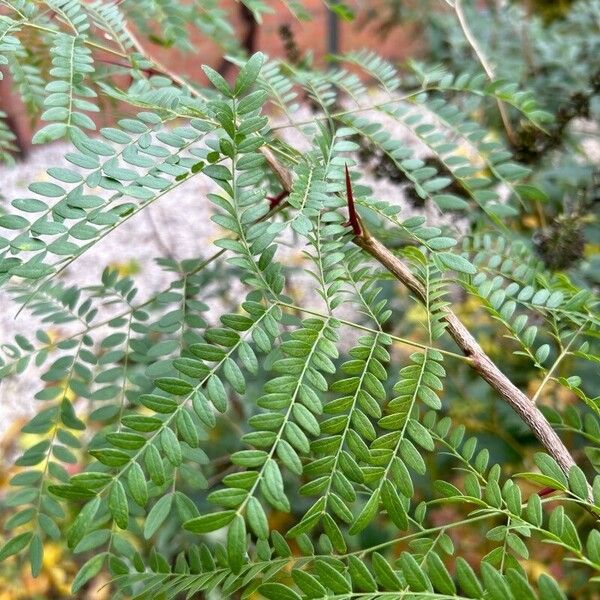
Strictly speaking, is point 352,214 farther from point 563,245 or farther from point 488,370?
point 563,245

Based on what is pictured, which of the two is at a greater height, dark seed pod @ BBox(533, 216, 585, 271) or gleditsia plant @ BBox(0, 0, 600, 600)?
gleditsia plant @ BBox(0, 0, 600, 600)

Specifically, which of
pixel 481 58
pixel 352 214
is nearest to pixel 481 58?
pixel 481 58

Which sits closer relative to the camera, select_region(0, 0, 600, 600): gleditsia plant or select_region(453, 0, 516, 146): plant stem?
select_region(0, 0, 600, 600): gleditsia plant

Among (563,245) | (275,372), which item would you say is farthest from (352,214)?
(563,245)

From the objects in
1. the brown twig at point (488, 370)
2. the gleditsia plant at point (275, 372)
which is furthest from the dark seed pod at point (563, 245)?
the brown twig at point (488, 370)

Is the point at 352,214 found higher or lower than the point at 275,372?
higher

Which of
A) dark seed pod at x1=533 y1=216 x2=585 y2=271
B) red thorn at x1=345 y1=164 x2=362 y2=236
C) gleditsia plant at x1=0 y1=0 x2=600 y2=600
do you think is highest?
red thorn at x1=345 y1=164 x2=362 y2=236

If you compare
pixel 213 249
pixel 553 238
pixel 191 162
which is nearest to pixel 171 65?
pixel 213 249

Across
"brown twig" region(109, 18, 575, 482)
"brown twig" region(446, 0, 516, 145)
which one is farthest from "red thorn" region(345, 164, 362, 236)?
"brown twig" region(446, 0, 516, 145)

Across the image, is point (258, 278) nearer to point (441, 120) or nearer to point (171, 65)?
point (441, 120)

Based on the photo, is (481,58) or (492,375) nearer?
(492,375)

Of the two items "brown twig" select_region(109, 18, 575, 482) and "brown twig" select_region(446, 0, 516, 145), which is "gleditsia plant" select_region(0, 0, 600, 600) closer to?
"brown twig" select_region(109, 18, 575, 482)
